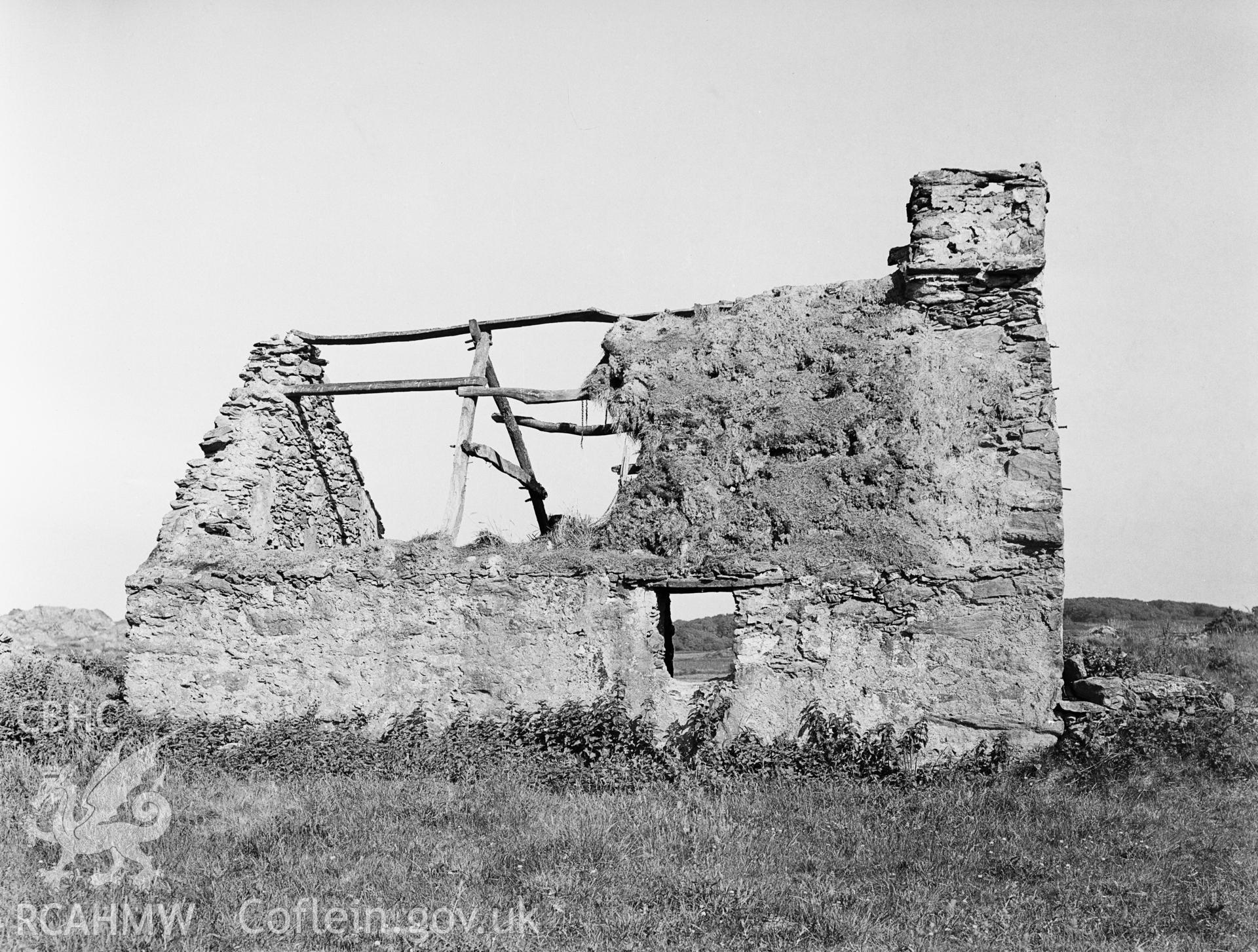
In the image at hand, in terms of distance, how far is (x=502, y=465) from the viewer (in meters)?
10.6

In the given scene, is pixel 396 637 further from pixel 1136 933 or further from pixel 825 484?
pixel 1136 933

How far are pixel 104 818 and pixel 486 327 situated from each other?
6.09 m

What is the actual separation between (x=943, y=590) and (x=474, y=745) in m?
3.82

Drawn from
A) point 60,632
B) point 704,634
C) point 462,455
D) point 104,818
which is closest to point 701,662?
point 704,634

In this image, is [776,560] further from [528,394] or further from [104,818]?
[104,818]

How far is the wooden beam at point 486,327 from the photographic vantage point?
1016 cm

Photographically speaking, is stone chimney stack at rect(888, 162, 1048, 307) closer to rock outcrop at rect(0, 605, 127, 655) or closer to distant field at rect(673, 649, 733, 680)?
Answer: distant field at rect(673, 649, 733, 680)

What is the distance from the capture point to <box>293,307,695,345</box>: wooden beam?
10164 millimetres

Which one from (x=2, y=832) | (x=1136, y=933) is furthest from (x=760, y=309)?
(x=2, y=832)

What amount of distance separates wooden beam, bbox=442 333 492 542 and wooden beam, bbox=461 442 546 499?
0.31ft

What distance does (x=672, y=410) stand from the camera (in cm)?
850

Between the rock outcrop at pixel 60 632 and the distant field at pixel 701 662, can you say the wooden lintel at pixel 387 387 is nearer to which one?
A: the rock outcrop at pixel 60 632

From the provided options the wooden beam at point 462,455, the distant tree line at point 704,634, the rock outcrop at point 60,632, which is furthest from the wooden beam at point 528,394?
the distant tree line at point 704,634

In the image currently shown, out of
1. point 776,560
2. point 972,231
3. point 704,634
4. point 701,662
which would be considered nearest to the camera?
point 776,560
